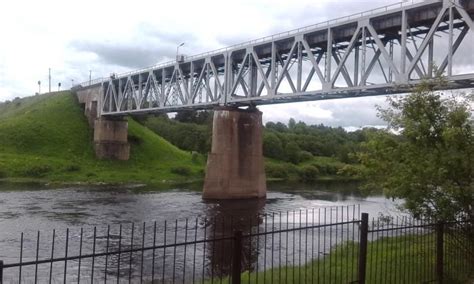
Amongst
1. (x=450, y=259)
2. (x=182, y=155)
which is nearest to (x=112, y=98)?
(x=182, y=155)

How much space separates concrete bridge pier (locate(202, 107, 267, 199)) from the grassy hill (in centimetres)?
2150

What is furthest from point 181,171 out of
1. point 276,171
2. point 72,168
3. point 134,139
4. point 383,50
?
point 383,50

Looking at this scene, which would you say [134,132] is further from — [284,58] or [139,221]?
[139,221]

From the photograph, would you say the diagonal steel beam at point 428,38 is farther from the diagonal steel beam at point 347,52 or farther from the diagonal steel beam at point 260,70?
the diagonal steel beam at point 260,70

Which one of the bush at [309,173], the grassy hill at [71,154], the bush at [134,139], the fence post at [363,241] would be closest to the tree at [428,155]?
the fence post at [363,241]

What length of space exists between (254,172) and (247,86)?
9.26 m

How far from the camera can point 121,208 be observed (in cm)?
4394

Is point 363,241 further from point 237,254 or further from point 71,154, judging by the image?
point 71,154

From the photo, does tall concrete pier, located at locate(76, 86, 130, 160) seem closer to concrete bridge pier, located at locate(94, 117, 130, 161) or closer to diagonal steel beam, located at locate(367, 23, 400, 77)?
concrete bridge pier, located at locate(94, 117, 130, 161)

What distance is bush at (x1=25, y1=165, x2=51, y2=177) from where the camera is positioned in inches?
2771

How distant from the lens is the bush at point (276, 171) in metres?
90.9

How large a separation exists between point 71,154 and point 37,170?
11.2 metres

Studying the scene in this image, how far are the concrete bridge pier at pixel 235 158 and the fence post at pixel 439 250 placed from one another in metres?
42.4

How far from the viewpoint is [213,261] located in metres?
21.6
